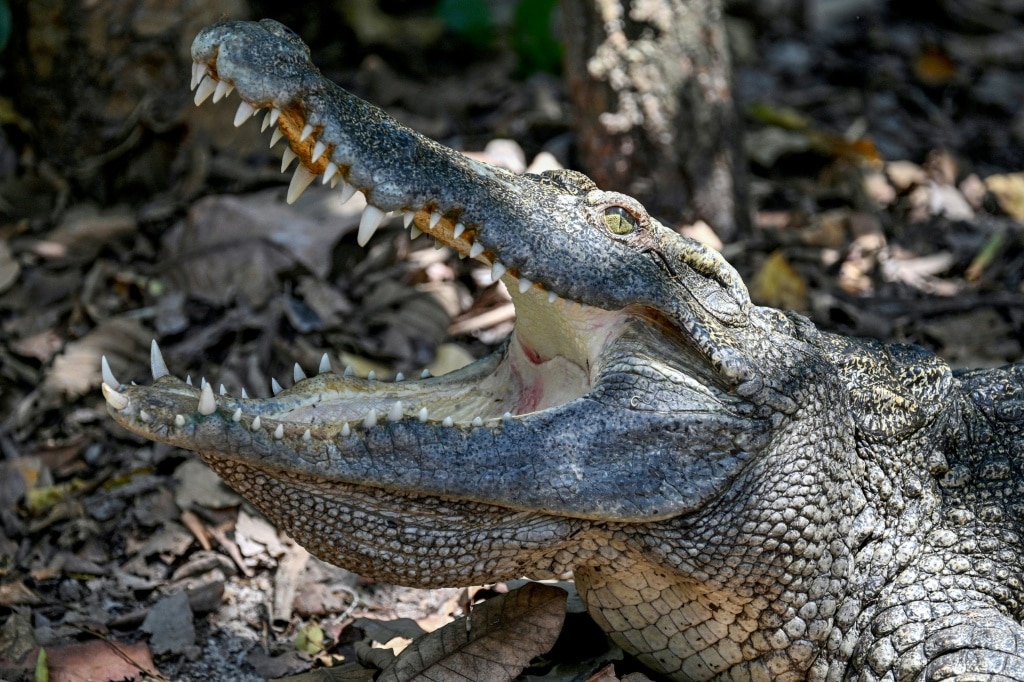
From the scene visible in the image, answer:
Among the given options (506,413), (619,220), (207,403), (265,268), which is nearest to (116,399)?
(207,403)

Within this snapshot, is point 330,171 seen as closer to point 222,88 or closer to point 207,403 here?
point 222,88

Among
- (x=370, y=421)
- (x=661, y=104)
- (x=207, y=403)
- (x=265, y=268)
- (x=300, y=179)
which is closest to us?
(x=207, y=403)

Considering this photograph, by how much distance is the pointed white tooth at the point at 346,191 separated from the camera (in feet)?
10.2

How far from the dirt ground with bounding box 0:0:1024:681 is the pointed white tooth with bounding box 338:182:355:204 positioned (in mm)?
1505

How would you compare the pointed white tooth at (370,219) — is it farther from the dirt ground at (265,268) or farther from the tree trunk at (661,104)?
the tree trunk at (661,104)

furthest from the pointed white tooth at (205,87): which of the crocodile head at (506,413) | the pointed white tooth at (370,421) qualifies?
the pointed white tooth at (370,421)

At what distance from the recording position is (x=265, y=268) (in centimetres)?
571

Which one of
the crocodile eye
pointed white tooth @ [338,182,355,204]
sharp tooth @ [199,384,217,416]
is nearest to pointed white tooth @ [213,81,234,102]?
pointed white tooth @ [338,182,355,204]

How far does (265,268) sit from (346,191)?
2.63m

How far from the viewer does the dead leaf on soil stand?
131 inches

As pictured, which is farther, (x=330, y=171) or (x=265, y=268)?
(x=265, y=268)

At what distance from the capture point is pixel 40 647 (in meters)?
3.62

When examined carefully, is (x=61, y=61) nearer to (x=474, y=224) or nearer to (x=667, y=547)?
(x=474, y=224)

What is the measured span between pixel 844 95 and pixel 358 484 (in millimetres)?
6814
